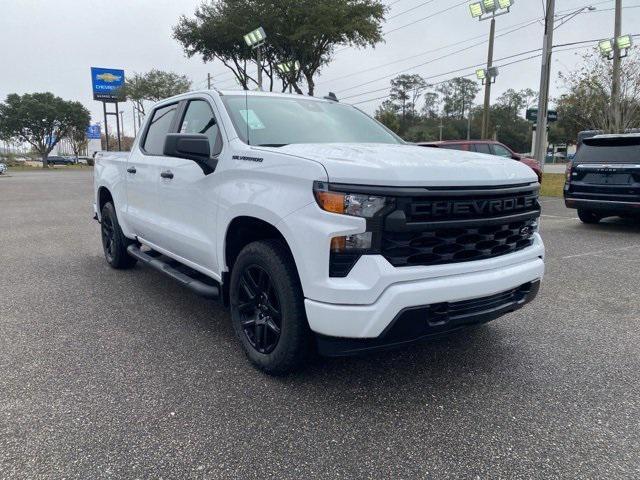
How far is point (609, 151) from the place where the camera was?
344 inches

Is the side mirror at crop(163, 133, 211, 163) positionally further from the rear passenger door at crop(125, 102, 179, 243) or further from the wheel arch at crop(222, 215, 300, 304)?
the rear passenger door at crop(125, 102, 179, 243)

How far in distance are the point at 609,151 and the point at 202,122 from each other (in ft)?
25.4

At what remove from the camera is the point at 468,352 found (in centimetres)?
351

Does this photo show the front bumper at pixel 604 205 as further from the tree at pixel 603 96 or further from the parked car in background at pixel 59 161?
the parked car in background at pixel 59 161

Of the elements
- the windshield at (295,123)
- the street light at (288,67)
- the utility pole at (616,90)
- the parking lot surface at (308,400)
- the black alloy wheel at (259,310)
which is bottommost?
the parking lot surface at (308,400)

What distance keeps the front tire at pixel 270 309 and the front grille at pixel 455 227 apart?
61 cm

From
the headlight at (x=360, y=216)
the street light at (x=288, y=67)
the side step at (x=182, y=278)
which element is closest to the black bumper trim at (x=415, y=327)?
the headlight at (x=360, y=216)

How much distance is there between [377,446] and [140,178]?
11.4ft

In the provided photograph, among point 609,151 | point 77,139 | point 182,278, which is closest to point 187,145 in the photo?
point 182,278

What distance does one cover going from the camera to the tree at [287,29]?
934 inches

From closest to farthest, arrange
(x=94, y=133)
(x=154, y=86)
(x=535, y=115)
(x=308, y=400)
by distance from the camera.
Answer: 1. (x=308, y=400)
2. (x=535, y=115)
3. (x=154, y=86)
4. (x=94, y=133)

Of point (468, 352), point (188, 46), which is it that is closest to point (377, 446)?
point (468, 352)

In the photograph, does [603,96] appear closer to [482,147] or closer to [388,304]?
[482,147]

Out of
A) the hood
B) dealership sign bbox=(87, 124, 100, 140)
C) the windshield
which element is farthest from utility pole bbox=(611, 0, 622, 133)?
dealership sign bbox=(87, 124, 100, 140)
